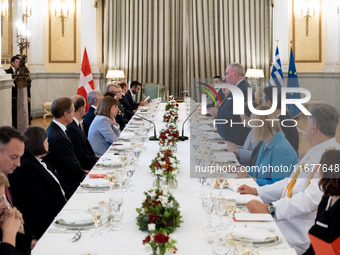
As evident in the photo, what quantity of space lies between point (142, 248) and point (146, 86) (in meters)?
11.2

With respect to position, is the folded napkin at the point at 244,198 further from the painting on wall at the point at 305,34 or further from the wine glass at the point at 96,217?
the painting on wall at the point at 305,34

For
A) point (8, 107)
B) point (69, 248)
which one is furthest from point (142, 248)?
point (8, 107)

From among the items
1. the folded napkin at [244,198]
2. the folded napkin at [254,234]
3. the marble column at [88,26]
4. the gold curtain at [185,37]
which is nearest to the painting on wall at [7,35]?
the marble column at [88,26]

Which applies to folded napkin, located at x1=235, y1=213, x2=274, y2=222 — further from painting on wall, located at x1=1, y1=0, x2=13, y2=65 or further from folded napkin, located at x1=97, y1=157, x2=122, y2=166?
painting on wall, located at x1=1, y1=0, x2=13, y2=65

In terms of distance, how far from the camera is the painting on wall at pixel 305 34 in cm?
1349

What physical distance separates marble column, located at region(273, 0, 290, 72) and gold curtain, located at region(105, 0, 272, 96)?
0.26m

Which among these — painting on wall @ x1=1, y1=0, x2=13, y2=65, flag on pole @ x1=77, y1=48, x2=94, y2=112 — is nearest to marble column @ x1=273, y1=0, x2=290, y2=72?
flag on pole @ x1=77, y1=48, x2=94, y2=112

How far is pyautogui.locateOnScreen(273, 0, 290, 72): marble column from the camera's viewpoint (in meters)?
13.4

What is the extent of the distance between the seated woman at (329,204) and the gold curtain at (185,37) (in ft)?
37.3

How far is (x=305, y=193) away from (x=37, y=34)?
1134 centimetres

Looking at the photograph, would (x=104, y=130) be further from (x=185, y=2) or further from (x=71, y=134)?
(x=185, y=2)

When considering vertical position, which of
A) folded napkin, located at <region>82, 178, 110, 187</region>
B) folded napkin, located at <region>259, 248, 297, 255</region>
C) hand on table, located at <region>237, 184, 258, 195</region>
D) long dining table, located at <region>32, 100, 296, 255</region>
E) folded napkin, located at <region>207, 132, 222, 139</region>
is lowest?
folded napkin, located at <region>259, 248, 297, 255</region>

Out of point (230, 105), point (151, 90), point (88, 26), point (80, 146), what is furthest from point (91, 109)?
point (88, 26)

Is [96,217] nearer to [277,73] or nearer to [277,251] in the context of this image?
[277,251]
